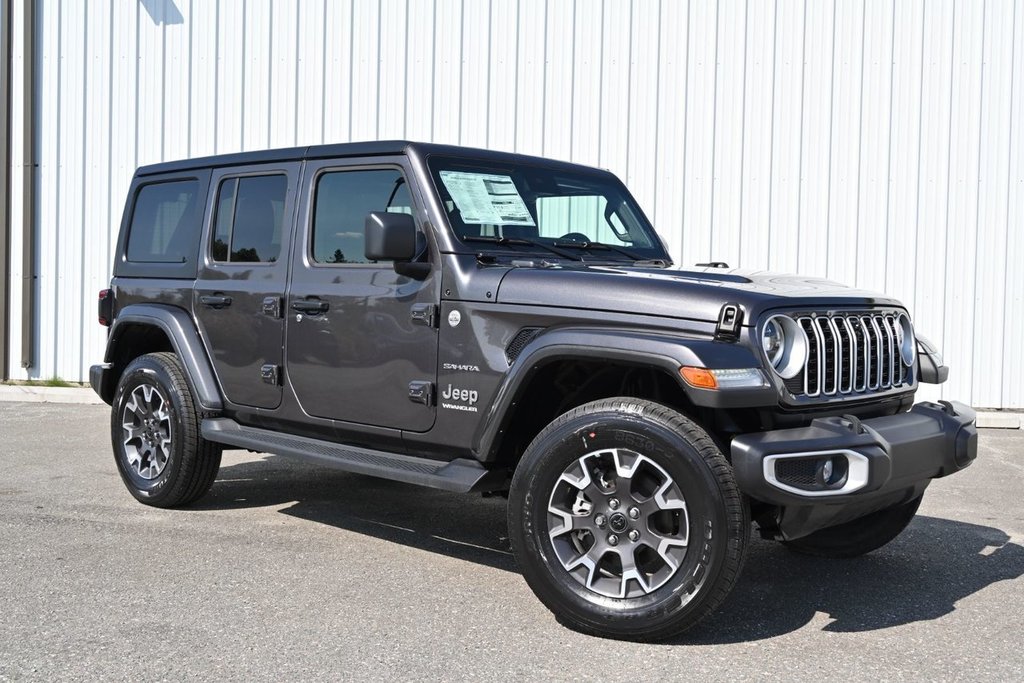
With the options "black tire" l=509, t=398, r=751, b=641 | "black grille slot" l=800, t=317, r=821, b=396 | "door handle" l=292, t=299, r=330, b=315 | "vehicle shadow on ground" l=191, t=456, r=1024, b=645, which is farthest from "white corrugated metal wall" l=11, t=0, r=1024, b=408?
"black tire" l=509, t=398, r=751, b=641

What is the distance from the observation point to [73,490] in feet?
Result: 21.9

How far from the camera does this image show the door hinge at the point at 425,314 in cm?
473

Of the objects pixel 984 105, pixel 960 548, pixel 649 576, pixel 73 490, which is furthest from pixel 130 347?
pixel 984 105

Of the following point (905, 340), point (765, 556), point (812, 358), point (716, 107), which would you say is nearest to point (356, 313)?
point (812, 358)

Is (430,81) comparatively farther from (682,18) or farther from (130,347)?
(130,347)

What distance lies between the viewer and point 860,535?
514 centimetres

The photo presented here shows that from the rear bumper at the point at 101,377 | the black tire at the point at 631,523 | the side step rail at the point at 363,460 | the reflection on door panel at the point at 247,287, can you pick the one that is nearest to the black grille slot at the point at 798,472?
the black tire at the point at 631,523

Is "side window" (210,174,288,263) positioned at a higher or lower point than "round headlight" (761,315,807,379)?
higher

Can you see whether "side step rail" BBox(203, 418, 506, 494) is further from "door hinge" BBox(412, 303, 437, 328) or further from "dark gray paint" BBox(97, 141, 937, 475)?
"door hinge" BBox(412, 303, 437, 328)

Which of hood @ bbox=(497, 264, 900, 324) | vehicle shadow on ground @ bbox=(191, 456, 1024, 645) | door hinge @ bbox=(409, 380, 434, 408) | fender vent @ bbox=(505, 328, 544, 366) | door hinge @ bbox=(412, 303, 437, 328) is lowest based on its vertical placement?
vehicle shadow on ground @ bbox=(191, 456, 1024, 645)

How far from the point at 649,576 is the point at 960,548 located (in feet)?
7.65

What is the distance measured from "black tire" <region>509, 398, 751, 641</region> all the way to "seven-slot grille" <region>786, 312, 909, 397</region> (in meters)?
0.49

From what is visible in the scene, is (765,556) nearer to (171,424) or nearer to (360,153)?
(360,153)

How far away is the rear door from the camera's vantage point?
5.47 meters
